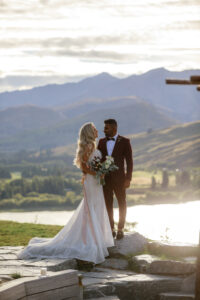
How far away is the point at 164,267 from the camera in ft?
32.0

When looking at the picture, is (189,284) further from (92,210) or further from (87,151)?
(87,151)

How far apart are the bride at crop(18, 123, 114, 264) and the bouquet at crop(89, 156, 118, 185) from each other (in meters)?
0.13

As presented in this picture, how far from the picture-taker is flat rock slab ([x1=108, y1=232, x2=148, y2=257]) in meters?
11.2

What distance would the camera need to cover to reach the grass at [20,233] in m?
13.8

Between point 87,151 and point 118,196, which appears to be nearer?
point 87,151

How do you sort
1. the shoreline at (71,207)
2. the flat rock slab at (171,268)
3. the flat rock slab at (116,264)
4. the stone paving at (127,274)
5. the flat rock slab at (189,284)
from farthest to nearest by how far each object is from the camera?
the shoreline at (71,207) → the flat rock slab at (116,264) → the flat rock slab at (171,268) → the stone paving at (127,274) → the flat rock slab at (189,284)

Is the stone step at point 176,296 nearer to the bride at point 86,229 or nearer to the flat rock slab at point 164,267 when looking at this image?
the flat rock slab at point 164,267

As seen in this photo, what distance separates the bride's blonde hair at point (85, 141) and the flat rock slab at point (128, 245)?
2.15 metres

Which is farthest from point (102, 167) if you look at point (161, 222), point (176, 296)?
point (161, 222)

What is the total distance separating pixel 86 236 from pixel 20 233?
515cm

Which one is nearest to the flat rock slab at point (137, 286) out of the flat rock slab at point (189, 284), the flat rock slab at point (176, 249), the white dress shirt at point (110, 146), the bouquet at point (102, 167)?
the flat rock slab at point (189, 284)

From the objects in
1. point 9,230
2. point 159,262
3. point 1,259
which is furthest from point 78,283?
point 9,230

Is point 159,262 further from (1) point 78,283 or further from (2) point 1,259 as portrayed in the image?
(2) point 1,259

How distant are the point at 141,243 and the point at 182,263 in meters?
2.35
